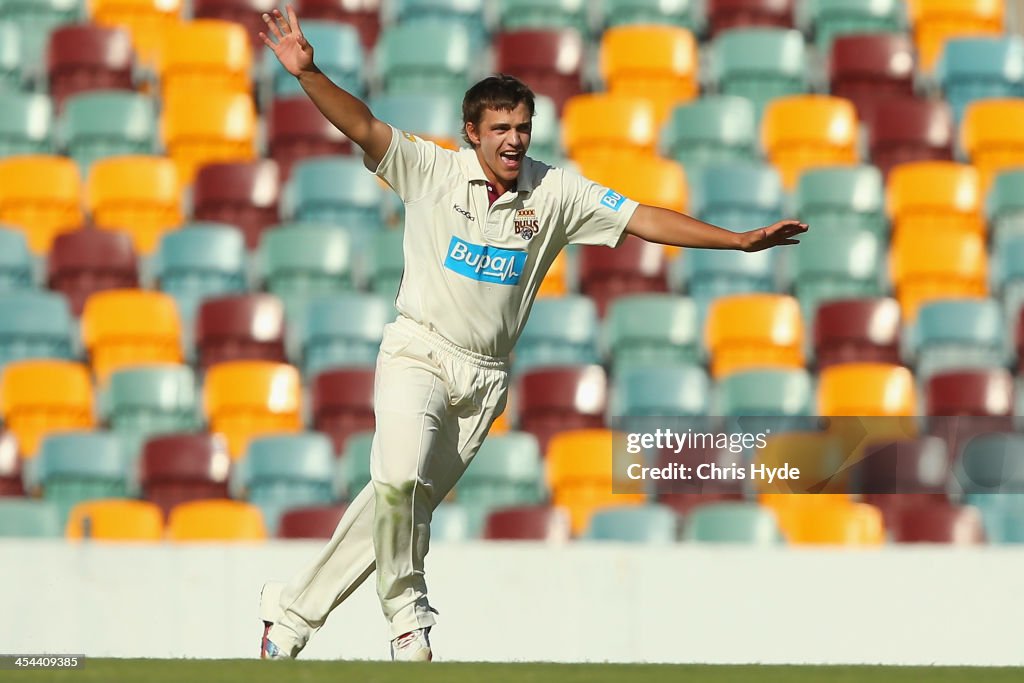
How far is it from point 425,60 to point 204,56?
136 centimetres

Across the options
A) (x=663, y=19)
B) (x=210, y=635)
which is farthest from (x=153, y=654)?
(x=663, y=19)

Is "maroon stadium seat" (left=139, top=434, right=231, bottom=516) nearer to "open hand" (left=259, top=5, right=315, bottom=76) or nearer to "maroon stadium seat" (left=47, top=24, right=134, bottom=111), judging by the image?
"maroon stadium seat" (left=47, top=24, right=134, bottom=111)

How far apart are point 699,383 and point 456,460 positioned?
4048 millimetres

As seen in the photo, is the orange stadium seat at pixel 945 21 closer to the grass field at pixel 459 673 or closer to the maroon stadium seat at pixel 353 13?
the maroon stadium seat at pixel 353 13

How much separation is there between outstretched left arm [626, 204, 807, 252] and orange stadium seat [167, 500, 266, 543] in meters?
3.56

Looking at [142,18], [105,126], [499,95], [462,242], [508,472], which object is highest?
[142,18]

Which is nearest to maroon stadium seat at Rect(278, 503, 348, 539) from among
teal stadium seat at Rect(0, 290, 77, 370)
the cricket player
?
teal stadium seat at Rect(0, 290, 77, 370)

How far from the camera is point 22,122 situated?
10164mm

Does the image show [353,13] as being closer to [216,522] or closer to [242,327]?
[242,327]

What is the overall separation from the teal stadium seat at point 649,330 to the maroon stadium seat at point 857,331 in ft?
2.28

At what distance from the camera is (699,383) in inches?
334

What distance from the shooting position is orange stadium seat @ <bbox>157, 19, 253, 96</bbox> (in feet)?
34.1

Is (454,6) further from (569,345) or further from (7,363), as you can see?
(7,363)

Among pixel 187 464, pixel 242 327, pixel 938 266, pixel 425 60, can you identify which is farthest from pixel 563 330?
pixel 425 60
